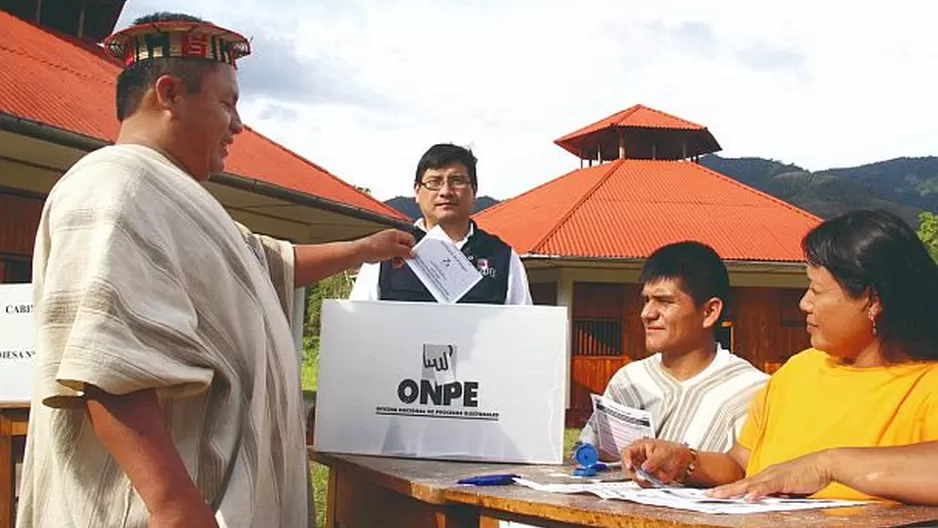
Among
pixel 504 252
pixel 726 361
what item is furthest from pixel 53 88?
pixel 726 361

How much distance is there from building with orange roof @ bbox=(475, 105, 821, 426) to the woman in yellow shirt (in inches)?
419

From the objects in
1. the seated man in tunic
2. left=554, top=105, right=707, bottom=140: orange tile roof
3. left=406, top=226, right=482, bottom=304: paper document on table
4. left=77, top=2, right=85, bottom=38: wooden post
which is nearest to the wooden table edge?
left=406, top=226, right=482, bottom=304: paper document on table

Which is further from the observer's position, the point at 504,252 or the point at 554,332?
the point at 504,252

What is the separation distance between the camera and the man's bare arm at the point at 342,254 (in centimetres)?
242

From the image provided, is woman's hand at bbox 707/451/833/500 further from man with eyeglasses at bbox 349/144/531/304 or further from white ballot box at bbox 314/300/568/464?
man with eyeglasses at bbox 349/144/531/304

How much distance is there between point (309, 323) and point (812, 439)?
1924 cm

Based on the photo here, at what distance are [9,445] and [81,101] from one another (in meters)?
4.95

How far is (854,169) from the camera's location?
3514 inches

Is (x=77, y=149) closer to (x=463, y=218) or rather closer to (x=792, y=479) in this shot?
(x=463, y=218)

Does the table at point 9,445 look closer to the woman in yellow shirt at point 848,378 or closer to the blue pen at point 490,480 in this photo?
the blue pen at point 490,480

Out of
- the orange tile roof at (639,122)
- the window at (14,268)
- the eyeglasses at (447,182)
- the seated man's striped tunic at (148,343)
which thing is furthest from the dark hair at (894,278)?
the orange tile roof at (639,122)

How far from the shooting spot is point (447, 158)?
3641 millimetres

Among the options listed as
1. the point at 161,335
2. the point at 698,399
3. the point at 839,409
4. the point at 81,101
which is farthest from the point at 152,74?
the point at 81,101

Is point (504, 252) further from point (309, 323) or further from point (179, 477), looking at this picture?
point (309, 323)
